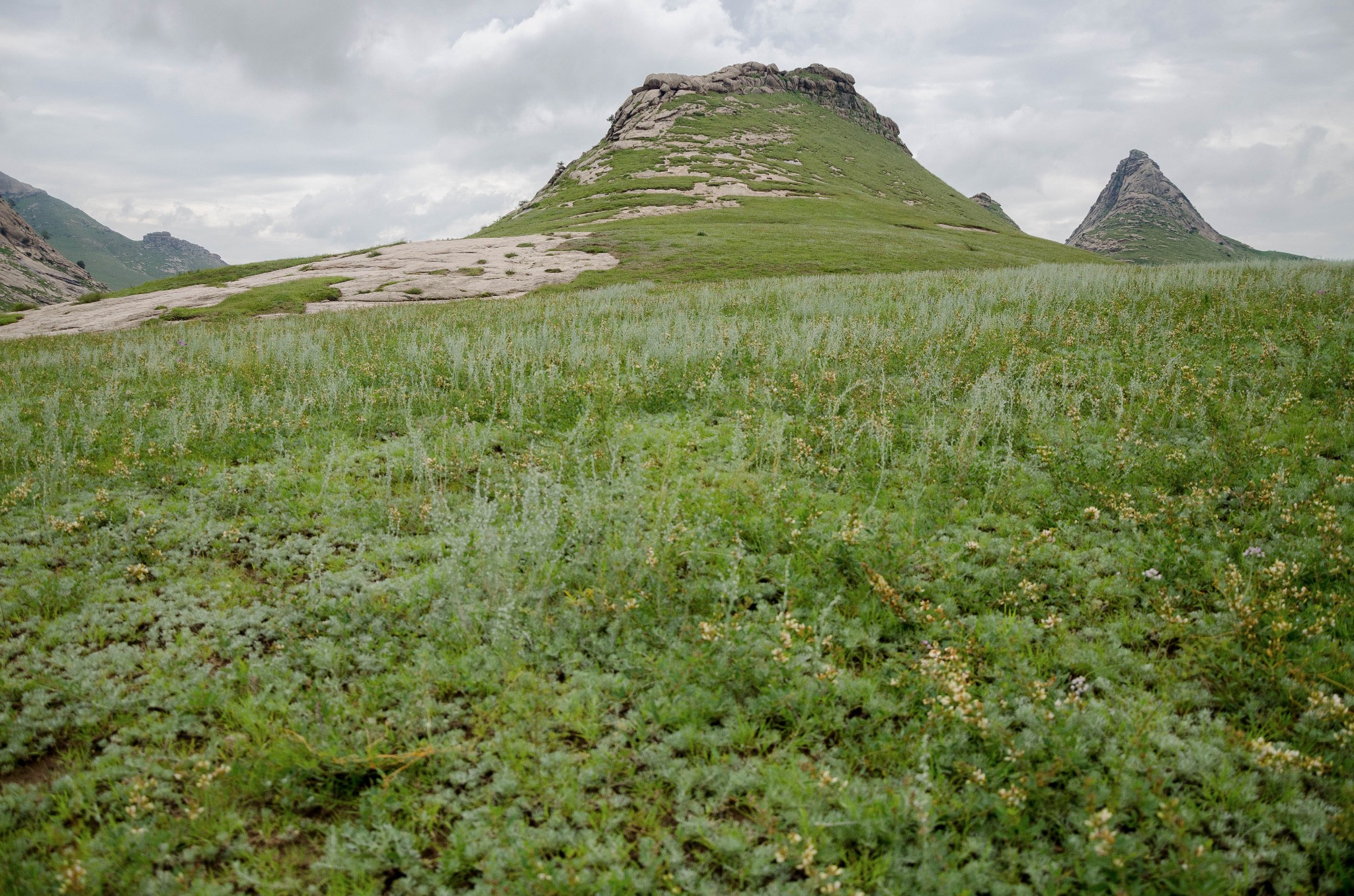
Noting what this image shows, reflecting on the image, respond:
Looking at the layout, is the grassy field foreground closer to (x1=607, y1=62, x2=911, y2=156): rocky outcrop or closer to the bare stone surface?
the bare stone surface

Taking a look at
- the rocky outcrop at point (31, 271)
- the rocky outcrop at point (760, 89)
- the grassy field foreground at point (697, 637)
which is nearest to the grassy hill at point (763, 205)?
the rocky outcrop at point (760, 89)

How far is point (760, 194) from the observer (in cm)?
8700

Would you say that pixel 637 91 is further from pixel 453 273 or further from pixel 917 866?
pixel 917 866

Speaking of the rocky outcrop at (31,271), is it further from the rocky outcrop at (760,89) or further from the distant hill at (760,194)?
the rocky outcrop at (760,89)

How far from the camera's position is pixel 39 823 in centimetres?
351

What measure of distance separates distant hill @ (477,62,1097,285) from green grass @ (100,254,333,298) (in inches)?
1013

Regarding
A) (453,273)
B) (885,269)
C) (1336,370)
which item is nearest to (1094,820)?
(1336,370)

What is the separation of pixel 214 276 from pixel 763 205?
6199 cm

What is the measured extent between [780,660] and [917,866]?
1.50 m

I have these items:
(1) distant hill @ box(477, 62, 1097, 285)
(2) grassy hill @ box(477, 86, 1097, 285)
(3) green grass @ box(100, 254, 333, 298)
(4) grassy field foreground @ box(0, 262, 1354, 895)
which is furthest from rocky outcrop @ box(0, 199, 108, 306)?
(4) grassy field foreground @ box(0, 262, 1354, 895)

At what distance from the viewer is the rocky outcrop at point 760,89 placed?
138 m

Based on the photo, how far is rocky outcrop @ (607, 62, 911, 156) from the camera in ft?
453

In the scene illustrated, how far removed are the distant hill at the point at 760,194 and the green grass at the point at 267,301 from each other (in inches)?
600

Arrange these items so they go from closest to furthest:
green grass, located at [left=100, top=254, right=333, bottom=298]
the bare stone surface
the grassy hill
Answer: the bare stone surface
green grass, located at [left=100, top=254, right=333, bottom=298]
the grassy hill
